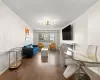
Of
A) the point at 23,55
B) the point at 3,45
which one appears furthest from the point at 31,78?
the point at 23,55

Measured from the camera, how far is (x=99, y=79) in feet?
7.76

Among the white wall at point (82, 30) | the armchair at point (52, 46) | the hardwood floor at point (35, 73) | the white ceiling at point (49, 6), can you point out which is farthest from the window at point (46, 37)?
the hardwood floor at point (35, 73)

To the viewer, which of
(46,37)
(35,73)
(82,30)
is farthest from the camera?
(46,37)

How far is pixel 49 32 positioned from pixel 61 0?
8.72m

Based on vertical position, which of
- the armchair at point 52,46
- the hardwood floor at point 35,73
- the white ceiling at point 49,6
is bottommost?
the hardwood floor at point 35,73

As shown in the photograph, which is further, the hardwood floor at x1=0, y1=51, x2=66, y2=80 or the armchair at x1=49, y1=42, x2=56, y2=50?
the armchair at x1=49, y1=42, x2=56, y2=50

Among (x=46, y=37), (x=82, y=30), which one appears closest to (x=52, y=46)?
(x=46, y=37)

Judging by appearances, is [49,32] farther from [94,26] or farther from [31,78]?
[31,78]

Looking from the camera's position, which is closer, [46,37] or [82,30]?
[82,30]

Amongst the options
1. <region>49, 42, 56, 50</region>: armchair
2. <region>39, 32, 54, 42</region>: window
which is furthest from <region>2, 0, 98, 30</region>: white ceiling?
<region>39, 32, 54, 42</region>: window

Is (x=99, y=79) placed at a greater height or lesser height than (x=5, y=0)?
lesser

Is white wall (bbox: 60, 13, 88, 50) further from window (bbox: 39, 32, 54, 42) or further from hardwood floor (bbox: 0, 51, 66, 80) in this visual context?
window (bbox: 39, 32, 54, 42)

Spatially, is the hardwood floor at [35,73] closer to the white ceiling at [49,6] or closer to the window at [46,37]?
the white ceiling at [49,6]

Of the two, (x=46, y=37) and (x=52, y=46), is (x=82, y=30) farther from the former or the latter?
(x=46, y=37)
